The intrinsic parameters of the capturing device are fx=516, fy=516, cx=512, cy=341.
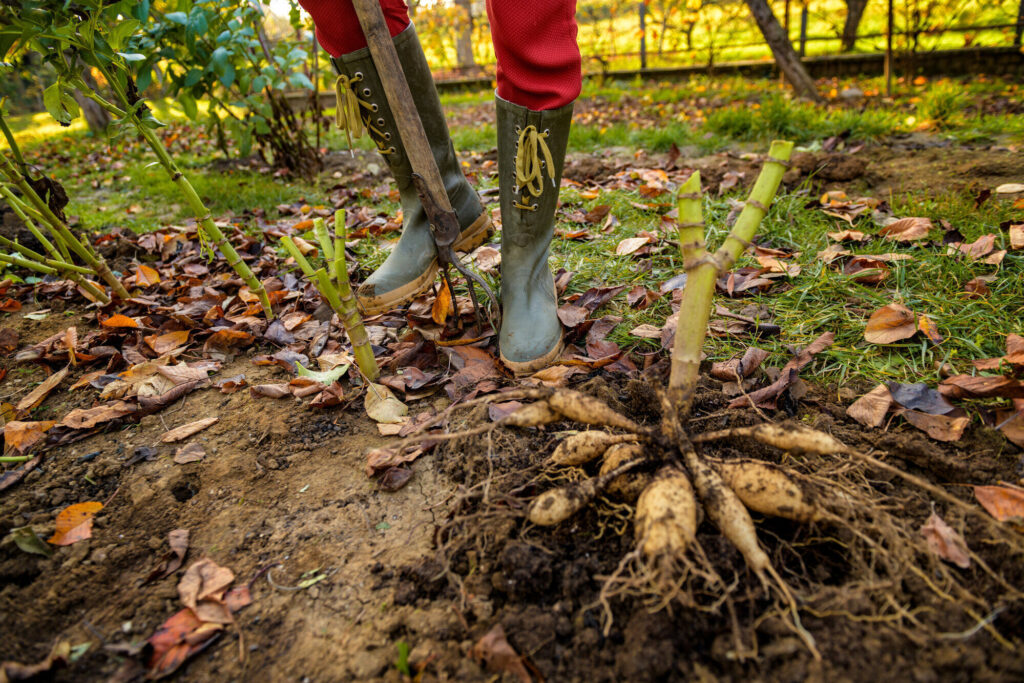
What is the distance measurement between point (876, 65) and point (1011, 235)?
19.5 ft

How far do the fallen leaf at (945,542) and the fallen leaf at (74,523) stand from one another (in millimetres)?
1761

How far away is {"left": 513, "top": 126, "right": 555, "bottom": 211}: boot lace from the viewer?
1.56 m

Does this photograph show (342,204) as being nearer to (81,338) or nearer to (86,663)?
(81,338)

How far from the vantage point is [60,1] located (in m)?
1.64

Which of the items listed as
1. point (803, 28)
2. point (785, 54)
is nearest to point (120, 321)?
point (785, 54)

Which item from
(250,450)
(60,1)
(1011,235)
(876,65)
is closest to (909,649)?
(250,450)

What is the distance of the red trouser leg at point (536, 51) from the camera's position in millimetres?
1372

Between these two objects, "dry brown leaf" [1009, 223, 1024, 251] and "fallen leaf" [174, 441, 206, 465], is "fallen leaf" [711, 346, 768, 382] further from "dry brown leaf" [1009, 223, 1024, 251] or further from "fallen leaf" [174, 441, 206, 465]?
"fallen leaf" [174, 441, 206, 465]

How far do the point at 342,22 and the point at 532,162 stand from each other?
732 mm

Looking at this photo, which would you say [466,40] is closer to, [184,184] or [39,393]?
[184,184]

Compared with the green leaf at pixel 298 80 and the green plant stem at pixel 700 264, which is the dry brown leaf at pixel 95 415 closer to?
the green plant stem at pixel 700 264

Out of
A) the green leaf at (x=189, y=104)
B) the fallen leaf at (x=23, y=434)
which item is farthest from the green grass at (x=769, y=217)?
the fallen leaf at (x=23, y=434)

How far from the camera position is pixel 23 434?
1533 millimetres

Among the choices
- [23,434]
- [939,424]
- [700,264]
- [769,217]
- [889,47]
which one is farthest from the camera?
[889,47]
